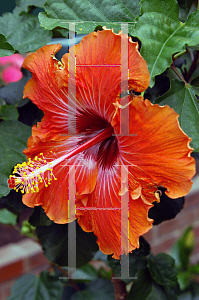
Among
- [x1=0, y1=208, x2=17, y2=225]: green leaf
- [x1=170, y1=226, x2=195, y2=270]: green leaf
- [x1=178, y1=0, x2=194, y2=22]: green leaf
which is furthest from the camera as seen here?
[x1=170, y1=226, x2=195, y2=270]: green leaf

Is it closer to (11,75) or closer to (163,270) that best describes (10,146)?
(11,75)

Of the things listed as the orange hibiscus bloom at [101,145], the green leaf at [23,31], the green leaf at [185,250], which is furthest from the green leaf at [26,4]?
the green leaf at [185,250]

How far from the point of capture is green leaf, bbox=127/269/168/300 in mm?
862

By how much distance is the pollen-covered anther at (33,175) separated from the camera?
1.83ft

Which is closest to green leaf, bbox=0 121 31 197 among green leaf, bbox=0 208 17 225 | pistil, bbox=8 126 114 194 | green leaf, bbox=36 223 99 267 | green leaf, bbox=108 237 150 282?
pistil, bbox=8 126 114 194

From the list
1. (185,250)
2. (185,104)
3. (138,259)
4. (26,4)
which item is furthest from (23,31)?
(185,250)

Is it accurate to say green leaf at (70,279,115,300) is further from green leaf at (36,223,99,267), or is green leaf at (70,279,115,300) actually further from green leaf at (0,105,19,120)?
green leaf at (0,105,19,120)

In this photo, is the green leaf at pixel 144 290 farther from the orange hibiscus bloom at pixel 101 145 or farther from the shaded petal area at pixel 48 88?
the shaded petal area at pixel 48 88

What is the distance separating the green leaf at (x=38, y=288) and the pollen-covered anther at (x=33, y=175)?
→ 0.63 m

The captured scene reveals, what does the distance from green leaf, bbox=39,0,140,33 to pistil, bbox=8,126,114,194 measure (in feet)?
0.79

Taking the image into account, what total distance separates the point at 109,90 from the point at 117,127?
7 cm

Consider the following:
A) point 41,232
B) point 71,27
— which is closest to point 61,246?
point 41,232

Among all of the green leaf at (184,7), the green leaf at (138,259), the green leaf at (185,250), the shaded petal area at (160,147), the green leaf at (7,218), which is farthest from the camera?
the green leaf at (185,250)

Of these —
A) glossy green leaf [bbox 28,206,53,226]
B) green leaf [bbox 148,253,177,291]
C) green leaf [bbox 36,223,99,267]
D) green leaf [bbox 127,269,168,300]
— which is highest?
glossy green leaf [bbox 28,206,53,226]
